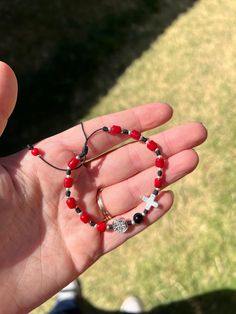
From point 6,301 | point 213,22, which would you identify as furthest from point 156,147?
point 213,22

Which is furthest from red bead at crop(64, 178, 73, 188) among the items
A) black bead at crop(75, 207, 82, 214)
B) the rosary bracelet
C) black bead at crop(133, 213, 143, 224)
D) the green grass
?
the green grass

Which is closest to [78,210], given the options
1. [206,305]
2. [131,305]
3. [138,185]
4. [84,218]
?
[84,218]

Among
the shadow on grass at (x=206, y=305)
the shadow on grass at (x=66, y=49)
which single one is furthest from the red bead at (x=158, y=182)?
the shadow on grass at (x=66, y=49)

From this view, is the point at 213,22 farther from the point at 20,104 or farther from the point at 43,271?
the point at 43,271

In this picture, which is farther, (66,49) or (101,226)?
(66,49)

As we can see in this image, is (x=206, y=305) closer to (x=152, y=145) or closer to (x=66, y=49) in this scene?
(x=152, y=145)

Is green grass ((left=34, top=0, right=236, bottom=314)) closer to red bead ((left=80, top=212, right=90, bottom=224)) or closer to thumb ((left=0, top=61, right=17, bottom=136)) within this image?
red bead ((left=80, top=212, right=90, bottom=224))

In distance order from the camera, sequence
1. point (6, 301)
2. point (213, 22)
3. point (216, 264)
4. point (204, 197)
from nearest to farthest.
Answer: point (6, 301), point (216, 264), point (204, 197), point (213, 22)
